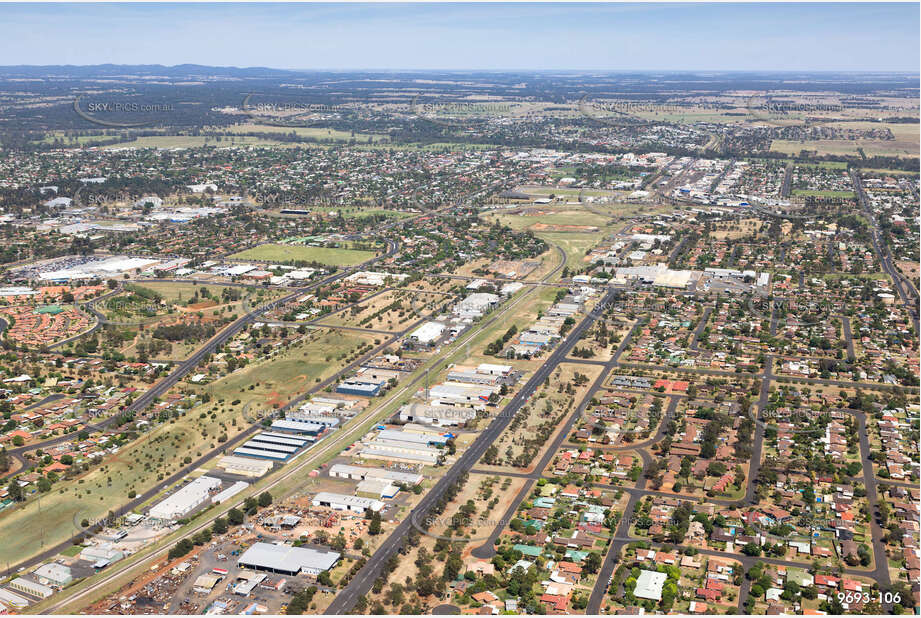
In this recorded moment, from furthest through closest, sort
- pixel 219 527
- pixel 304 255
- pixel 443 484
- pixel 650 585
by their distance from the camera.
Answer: pixel 304 255 < pixel 443 484 < pixel 219 527 < pixel 650 585

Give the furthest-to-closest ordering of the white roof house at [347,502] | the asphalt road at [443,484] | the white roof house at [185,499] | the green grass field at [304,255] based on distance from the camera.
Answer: the green grass field at [304,255]
the white roof house at [347,502]
the white roof house at [185,499]
the asphalt road at [443,484]

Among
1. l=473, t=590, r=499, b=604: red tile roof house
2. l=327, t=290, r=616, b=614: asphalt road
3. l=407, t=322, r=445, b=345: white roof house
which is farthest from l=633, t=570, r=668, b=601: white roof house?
l=407, t=322, r=445, b=345: white roof house

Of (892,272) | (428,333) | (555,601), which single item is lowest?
(555,601)

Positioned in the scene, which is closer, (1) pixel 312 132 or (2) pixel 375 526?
(2) pixel 375 526

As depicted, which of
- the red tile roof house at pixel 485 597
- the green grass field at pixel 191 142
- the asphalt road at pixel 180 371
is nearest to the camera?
the red tile roof house at pixel 485 597

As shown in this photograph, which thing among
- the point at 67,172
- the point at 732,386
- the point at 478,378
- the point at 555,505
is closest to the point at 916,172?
the point at 732,386

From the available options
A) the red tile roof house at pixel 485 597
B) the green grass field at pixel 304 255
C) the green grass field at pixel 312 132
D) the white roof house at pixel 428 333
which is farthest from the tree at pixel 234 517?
Result: the green grass field at pixel 312 132

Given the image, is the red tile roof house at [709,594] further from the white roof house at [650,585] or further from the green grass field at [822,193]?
the green grass field at [822,193]

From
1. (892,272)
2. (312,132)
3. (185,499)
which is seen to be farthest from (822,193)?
(312,132)

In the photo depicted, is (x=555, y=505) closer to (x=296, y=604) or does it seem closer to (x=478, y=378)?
(x=296, y=604)

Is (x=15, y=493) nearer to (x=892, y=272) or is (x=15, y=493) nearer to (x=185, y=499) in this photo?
(x=185, y=499)
